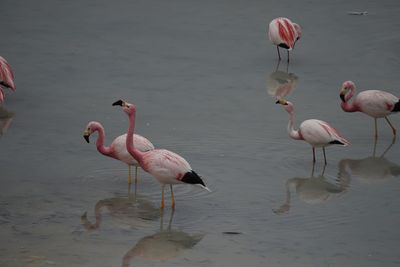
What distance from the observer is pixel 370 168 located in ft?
30.6

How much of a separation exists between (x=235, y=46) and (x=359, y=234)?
7.01m

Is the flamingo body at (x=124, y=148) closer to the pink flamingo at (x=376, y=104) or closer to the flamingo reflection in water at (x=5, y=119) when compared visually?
the flamingo reflection in water at (x=5, y=119)

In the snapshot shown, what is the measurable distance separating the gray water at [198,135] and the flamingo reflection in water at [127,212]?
0.07ft

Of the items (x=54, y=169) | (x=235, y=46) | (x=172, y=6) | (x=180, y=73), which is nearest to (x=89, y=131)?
(x=54, y=169)

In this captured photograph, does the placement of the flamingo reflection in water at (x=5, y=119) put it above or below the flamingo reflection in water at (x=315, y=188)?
above

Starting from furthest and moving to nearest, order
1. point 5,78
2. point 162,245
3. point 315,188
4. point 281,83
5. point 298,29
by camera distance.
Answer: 1. point 298,29
2. point 281,83
3. point 5,78
4. point 315,188
5. point 162,245

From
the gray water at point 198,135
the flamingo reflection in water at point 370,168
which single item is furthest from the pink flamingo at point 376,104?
the flamingo reflection in water at point 370,168

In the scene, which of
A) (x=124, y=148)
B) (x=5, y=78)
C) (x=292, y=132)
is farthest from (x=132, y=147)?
(x=5, y=78)

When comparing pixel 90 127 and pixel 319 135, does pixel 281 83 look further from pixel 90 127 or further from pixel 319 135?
pixel 90 127

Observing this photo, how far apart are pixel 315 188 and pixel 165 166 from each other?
1.72 meters

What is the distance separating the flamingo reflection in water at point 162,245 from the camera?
274 inches

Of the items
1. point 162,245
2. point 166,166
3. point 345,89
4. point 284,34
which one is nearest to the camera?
point 162,245

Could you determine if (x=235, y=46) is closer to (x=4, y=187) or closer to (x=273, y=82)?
(x=273, y=82)

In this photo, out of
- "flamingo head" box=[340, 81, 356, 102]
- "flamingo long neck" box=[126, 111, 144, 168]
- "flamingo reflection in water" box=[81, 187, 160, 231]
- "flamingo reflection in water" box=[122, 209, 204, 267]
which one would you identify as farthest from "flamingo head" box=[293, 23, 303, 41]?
"flamingo reflection in water" box=[122, 209, 204, 267]
